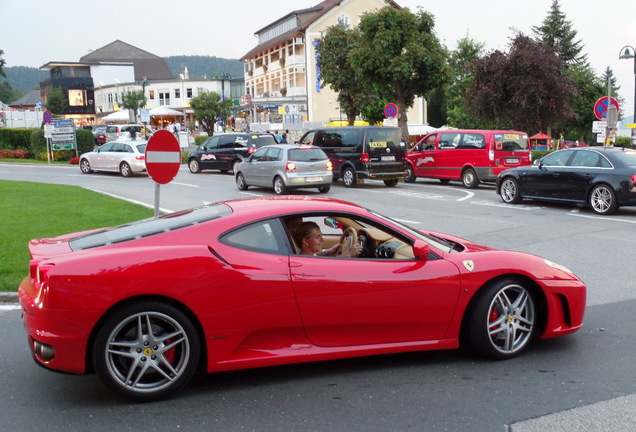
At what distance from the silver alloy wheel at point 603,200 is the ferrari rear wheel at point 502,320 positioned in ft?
34.2

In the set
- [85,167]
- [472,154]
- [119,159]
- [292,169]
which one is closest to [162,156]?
[292,169]

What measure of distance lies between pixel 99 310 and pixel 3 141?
148 ft

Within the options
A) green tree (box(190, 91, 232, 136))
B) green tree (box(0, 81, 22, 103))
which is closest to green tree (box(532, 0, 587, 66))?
green tree (box(190, 91, 232, 136))

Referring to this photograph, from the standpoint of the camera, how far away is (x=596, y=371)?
4941 millimetres

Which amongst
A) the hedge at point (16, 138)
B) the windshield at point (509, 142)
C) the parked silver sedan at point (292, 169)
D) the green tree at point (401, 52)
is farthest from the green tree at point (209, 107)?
the windshield at point (509, 142)

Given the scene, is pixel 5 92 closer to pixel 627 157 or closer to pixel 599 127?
pixel 599 127

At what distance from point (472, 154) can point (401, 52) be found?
39.3 ft

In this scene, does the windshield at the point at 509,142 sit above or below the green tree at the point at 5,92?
below

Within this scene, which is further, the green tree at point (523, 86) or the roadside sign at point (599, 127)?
the green tree at point (523, 86)

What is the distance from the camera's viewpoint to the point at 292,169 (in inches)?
804

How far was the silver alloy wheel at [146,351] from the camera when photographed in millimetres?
4363

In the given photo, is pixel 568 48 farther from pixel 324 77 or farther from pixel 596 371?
pixel 596 371

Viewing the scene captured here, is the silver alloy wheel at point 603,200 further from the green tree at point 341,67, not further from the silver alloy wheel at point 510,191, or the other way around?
the green tree at point 341,67

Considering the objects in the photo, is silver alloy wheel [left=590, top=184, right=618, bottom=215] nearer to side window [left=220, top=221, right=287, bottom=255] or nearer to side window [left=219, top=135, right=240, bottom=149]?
side window [left=220, top=221, right=287, bottom=255]
